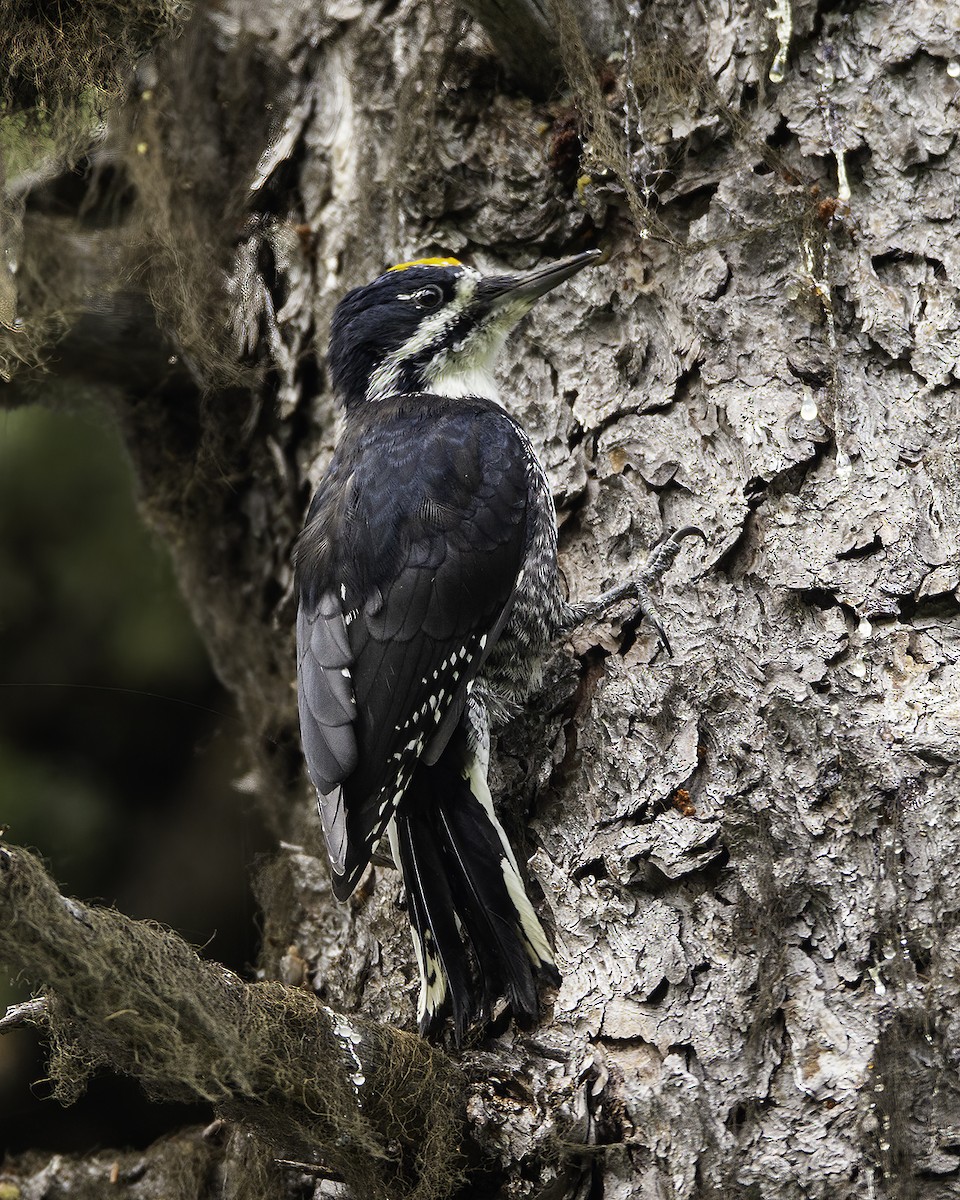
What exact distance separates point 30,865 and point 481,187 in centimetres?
213

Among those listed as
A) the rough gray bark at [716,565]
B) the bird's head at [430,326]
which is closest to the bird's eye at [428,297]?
the bird's head at [430,326]

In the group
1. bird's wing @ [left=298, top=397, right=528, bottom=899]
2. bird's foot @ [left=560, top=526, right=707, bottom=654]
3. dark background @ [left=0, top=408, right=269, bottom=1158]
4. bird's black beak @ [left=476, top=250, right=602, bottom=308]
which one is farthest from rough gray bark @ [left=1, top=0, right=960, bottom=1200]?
dark background @ [left=0, top=408, right=269, bottom=1158]

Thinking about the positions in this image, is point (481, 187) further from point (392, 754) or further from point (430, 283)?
point (392, 754)

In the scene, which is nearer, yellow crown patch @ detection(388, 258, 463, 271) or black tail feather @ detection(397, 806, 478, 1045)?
black tail feather @ detection(397, 806, 478, 1045)

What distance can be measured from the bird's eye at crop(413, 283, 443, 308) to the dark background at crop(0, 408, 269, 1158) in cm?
146

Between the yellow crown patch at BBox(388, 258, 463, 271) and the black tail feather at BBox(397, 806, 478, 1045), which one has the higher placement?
the yellow crown patch at BBox(388, 258, 463, 271)

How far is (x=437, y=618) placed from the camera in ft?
9.14

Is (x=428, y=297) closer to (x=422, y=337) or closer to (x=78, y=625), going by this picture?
(x=422, y=337)

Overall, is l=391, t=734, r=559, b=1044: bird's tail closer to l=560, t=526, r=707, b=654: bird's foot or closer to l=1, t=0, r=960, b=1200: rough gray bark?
l=1, t=0, r=960, b=1200: rough gray bark

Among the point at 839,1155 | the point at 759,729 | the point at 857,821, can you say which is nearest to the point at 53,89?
the point at 759,729

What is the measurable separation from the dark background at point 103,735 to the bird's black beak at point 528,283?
5.41 feet

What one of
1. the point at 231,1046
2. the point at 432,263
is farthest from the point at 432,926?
the point at 432,263

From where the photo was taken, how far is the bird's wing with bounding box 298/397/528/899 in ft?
8.60

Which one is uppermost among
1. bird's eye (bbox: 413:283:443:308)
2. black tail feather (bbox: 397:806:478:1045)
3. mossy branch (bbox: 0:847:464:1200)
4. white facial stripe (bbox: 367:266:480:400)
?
bird's eye (bbox: 413:283:443:308)
